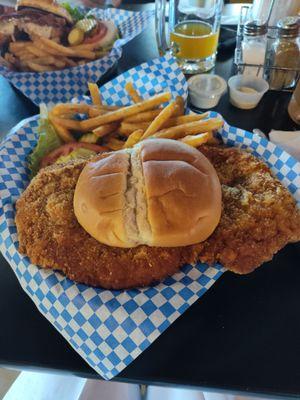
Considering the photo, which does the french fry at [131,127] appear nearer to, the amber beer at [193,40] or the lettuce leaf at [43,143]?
the lettuce leaf at [43,143]

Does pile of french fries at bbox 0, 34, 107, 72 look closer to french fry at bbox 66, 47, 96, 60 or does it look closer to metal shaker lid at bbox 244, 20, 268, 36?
french fry at bbox 66, 47, 96, 60

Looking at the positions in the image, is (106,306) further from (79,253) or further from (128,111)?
(128,111)

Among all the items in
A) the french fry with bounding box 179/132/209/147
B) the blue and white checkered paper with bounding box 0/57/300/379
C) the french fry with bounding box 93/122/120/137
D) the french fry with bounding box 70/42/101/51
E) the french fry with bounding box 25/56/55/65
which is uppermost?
the french fry with bounding box 70/42/101/51

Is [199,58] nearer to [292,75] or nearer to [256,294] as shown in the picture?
[292,75]

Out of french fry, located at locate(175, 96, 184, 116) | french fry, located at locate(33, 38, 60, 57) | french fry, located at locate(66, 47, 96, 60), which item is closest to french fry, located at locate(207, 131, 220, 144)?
french fry, located at locate(175, 96, 184, 116)

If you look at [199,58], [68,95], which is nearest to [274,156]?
[199,58]

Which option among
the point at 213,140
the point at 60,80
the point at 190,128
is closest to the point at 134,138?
the point at 190,128

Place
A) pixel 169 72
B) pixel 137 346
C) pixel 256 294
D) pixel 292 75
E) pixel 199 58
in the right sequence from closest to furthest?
pixel 137 346 < pixel 256 294 < pixel 169 72 < pixel 292 75 < pixel 199 58
